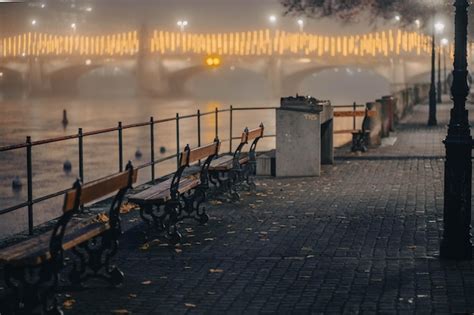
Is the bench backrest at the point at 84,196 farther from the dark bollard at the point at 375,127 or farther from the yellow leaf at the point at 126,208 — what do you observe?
the dark bollard at the point at 375,127

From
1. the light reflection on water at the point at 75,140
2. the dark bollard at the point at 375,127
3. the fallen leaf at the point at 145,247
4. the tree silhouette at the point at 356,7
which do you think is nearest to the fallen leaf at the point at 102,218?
the fallen leaf at the point at 145,247

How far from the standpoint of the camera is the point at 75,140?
5797cm

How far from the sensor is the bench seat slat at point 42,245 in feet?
22.6

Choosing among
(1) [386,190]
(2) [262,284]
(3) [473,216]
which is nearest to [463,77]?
(2) [262,284]

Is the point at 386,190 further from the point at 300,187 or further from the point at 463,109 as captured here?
the point at 463,109

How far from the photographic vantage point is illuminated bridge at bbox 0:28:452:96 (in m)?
121

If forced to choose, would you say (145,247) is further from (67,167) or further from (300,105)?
(67,167)

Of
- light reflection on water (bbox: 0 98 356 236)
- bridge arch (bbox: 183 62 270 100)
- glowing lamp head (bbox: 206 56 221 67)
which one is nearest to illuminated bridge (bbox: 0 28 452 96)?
bridge arch (bbox: 183 62 270 100)

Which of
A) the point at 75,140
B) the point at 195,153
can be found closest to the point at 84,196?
the point at 195,153

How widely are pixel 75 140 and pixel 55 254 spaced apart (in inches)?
2028

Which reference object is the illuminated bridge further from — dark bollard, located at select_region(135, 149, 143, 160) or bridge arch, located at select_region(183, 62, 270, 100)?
dark bollard, located at select_region(135, 149, 143, 160)

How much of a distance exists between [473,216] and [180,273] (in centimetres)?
473

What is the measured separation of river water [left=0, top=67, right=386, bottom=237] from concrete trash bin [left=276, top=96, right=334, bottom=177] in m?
7.25

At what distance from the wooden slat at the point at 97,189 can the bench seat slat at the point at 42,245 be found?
1.11 ft
